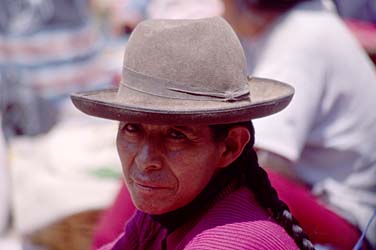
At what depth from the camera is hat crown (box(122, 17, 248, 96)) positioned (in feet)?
5.40

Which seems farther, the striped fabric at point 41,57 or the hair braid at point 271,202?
the striped fabric at point 41,57

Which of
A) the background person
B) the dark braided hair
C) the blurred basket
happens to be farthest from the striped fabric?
the dark braided hair

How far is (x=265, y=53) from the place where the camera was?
2631mm

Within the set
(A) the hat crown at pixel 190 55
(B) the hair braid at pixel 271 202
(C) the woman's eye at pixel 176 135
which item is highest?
(A) the hat crown at pixel 190 55

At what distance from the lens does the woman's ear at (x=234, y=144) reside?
173 cm

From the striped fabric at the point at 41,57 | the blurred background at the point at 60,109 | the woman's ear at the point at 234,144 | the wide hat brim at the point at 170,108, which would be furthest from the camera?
the striped fabric at the point at 41,57

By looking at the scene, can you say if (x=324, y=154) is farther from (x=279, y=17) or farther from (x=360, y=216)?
(x=279, y=17)

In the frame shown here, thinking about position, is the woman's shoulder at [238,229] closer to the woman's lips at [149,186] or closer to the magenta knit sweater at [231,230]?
the magenta knit sweater at [231,230]

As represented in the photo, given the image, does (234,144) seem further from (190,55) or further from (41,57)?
(41,57)

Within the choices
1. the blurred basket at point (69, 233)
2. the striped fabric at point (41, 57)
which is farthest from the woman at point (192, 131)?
the striped fabric at point (41, 57)

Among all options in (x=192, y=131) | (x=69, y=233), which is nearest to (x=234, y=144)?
(x=192, y=131)

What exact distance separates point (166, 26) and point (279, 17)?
1.02 metres

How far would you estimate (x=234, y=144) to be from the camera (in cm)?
174

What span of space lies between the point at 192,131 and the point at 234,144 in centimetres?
11
